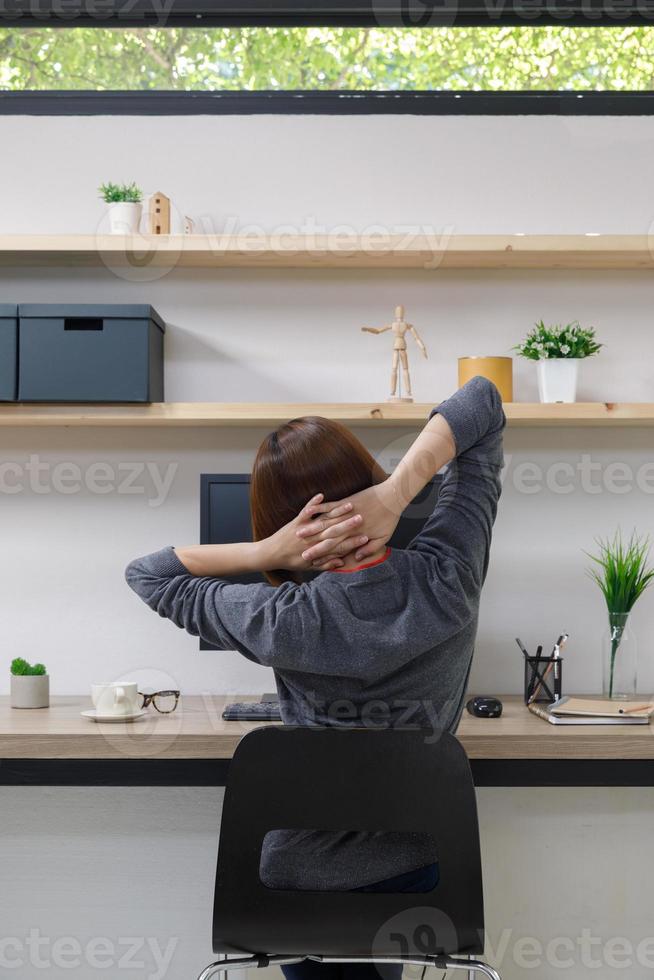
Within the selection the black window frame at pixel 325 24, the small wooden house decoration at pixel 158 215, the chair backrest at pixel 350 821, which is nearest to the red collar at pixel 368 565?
the chair backrest at pixel 350 821

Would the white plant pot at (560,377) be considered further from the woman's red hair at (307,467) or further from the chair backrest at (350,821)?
the chair backrest at (350,821)

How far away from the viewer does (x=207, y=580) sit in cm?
138

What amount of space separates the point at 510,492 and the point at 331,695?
4.40ft

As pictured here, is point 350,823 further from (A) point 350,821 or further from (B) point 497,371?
(B) point 497,371

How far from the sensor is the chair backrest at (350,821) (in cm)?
129

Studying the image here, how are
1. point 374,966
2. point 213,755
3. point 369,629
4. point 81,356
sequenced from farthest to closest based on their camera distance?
1. point 81,356
2. point 213,755
3. point 374,966
4. point 369,629

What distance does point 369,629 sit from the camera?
126 centimetres

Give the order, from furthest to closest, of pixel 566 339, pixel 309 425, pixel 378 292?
pixel 378 292 < pixel 566 339 < pixel 309 425

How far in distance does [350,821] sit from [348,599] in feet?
0.94

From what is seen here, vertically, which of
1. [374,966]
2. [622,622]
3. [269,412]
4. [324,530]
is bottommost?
[374,966]

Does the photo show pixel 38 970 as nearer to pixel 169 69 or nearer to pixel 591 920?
pixel 591 920

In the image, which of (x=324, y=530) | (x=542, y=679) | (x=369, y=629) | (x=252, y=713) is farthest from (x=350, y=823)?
(x=542, y=679)

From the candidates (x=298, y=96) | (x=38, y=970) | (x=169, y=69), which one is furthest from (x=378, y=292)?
(x=38, y=970)

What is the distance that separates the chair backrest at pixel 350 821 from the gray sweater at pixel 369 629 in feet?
0.12
